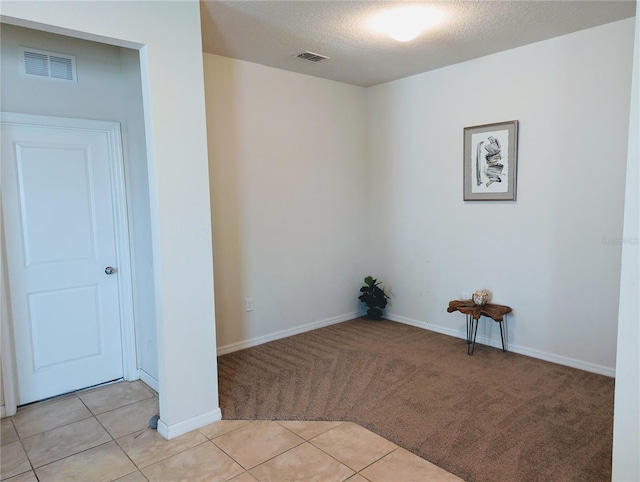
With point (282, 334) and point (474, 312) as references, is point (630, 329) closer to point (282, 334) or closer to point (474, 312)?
point (474, 312)

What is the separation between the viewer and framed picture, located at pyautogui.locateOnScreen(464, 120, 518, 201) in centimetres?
365

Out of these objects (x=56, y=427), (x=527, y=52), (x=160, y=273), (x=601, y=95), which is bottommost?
(x=56, y=427)

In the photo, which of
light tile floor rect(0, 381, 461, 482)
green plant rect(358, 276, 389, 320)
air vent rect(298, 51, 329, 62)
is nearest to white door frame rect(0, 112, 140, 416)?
light tile floor rect(0, 381, 461, 482)

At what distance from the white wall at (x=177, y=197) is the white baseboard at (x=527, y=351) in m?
2.47

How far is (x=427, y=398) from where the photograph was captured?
296 centimetres

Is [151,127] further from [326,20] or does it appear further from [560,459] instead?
[560,459]

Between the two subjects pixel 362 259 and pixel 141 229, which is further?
pixel 362 259

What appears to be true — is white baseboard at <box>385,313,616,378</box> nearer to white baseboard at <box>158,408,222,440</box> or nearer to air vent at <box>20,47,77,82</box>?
white baseboard at <box>158,408,222,440</box>

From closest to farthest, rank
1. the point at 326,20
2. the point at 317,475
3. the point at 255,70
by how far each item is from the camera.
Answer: the point at 317,475, the point at 326,20, the point at 255,70

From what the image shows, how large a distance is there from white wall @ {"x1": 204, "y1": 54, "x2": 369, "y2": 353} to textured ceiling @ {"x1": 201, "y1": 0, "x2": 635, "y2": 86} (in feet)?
1.13

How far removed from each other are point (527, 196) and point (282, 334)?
8.34 ft

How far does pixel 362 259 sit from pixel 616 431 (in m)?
3.46

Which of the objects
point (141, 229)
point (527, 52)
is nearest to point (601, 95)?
point (527, 52)

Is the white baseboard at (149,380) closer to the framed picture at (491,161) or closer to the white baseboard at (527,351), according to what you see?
the white baseboard at (527,351)
